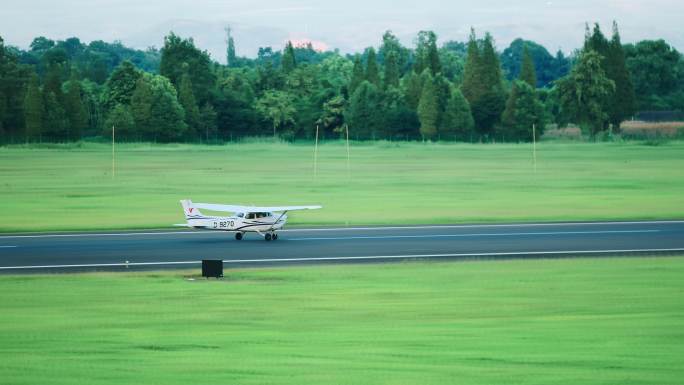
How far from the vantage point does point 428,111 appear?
7274 inches

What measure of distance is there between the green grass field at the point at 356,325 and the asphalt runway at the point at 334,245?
10.4 ft

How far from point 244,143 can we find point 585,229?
140 m

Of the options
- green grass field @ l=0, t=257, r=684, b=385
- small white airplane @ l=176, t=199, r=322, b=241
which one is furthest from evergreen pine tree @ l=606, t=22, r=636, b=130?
green grass field @ l=0, t=257, r=684, b=385

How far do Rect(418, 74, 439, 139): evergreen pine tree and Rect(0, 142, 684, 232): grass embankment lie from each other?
29147 millimetres

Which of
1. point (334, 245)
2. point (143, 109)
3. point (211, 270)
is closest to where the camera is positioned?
point (211, 270)

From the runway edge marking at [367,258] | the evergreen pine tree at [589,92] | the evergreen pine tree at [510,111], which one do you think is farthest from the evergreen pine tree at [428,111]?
the runway edge marking at [367,258]

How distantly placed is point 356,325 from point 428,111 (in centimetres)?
15943

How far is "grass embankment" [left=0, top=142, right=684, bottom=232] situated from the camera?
63188 mm

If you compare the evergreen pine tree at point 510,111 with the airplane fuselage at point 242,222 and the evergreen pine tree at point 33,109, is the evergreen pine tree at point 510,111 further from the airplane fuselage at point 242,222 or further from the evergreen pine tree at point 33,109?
the airplane fuselage at point 242,222

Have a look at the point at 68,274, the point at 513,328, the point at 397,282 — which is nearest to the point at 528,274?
the point at 397,282

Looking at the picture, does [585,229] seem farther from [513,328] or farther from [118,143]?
[118,143]

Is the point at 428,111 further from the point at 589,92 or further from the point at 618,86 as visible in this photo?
the point at 618,86

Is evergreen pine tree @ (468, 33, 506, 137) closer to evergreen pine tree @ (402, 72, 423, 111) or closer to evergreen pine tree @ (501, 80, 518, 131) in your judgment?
evergreen pine tree @ (501, 80, 518, 131)

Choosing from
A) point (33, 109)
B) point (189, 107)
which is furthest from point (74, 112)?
point (189, 107)
